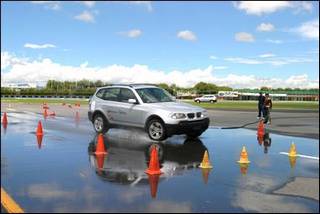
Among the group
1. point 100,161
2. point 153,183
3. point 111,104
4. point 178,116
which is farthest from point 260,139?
point 153,183

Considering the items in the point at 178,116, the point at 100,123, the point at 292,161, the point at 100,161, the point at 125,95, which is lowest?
the point at 100,161

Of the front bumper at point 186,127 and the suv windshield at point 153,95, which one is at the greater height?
the suv windshield at point 153,95

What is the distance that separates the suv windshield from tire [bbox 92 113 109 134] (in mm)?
1691

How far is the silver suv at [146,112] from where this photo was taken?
1405 centimetres

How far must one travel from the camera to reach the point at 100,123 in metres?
16.3

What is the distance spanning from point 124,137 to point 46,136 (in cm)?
252

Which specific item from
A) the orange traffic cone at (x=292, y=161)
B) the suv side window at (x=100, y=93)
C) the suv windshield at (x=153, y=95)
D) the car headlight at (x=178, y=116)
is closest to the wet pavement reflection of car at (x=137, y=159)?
the car headlight at (x=178, y=116)

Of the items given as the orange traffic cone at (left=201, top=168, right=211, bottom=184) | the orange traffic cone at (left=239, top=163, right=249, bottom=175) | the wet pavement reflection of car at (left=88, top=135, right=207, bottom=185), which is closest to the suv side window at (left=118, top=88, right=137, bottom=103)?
the wet pavement reflection of car at (left=88, top=135, right=207, bottom=185)

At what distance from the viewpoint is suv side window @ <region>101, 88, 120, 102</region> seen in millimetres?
16164

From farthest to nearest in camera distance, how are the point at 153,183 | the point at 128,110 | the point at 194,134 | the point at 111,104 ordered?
the point at 111,104
the point at 128,110
the point at 194,134
the point at 153,183

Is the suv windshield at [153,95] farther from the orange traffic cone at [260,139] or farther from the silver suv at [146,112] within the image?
the orange traffic cone at [260,139]

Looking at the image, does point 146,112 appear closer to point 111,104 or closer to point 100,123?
point 111,104

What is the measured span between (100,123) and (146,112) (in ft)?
7.79

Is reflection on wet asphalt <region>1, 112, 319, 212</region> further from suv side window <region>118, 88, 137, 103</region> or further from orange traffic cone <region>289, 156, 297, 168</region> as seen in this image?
suv side window <region>118, 88, 137, 103</region>
